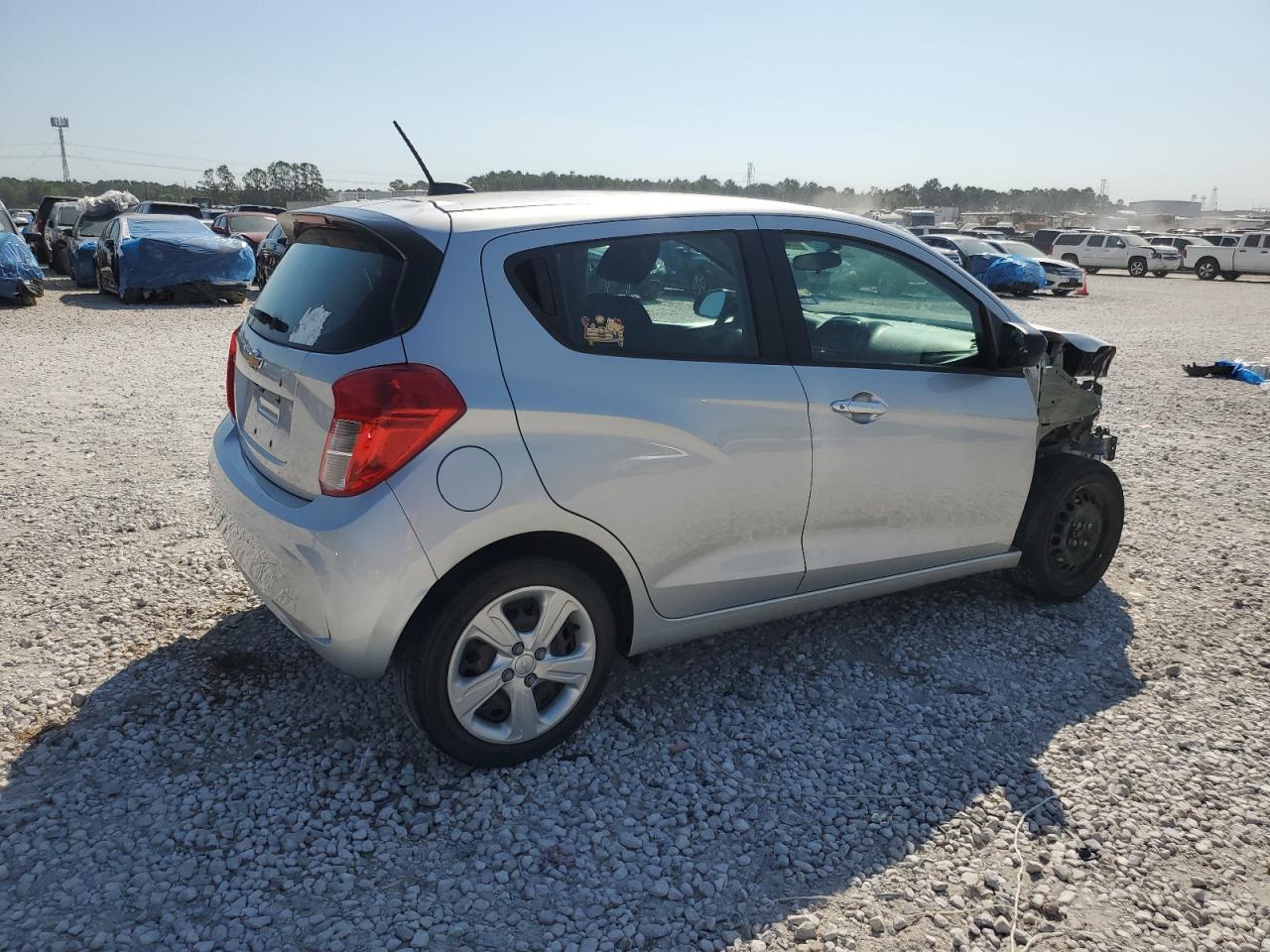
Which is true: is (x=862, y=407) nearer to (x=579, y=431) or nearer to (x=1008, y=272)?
(x=579, y=431)

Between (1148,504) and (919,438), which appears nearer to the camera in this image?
(919,438)

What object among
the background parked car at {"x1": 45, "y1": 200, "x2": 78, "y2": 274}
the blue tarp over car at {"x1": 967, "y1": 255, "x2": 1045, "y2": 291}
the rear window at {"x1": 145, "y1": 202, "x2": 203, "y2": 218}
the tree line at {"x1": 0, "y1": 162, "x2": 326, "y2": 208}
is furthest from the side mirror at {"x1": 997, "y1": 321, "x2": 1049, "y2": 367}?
the tree line at {"x1": 0, "y1": 162, "x2": 326, "y2": 208}

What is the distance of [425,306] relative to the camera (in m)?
2.74

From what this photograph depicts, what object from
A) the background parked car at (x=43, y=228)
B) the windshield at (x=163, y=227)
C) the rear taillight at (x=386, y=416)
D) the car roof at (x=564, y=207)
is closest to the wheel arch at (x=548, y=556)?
the rear taillight at (x=386, y=416)

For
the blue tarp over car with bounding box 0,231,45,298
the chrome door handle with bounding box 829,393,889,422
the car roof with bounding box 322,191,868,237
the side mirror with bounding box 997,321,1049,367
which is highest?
the car roof with bounding box 322,191,868,237

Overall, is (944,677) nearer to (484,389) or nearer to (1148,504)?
(484,389)

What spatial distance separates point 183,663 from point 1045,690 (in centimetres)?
345

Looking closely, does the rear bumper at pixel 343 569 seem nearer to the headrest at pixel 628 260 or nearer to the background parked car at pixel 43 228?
the headrest at pixel 628 260

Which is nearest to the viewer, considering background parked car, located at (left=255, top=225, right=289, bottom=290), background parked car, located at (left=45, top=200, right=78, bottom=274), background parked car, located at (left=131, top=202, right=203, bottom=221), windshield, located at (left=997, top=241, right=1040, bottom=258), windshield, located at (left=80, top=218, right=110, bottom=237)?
background parked car, located at (left=255, top=225, right=289, bottom=290)

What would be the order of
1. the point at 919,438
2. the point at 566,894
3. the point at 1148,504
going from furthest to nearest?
the point at 1148,504, the point at 919,438, the point at 566,894

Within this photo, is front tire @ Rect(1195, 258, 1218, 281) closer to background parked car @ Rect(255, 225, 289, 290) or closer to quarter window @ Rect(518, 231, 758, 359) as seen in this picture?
background parked car @ Rect(255, 225, 289, 290)

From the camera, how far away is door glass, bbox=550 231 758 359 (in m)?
2.97

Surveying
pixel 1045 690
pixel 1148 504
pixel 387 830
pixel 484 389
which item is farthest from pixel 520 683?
pixel 1148 504

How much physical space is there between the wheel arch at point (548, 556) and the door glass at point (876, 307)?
110 cm
